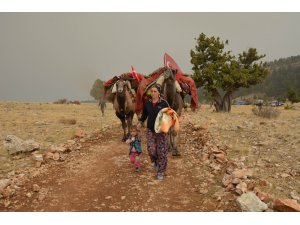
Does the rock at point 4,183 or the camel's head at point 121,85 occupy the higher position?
the camel's head at point 121,85

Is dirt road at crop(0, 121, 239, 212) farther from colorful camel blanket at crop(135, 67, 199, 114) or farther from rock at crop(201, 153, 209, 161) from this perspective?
colorful camel blanket at crop(135, 67, 199, 114)

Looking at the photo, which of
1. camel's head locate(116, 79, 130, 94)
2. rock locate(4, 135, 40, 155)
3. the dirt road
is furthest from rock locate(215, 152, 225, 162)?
rock locate(4, 135, 40, 155)

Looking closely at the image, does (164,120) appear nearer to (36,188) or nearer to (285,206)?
(285,206)

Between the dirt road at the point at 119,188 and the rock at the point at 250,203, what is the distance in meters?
0.20

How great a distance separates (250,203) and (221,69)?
2447cm

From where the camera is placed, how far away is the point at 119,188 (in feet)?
21.2

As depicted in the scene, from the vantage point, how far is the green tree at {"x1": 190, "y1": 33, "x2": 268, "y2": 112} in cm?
2786

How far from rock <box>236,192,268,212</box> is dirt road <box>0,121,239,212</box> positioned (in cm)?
20

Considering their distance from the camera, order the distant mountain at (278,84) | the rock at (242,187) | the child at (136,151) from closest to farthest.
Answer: the rock at (242,187) → the child at (136,151) → the distant mountain at (278,84)

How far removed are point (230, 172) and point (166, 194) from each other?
69.3 inches

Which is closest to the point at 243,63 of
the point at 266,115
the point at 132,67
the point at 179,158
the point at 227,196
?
the point at 266,115

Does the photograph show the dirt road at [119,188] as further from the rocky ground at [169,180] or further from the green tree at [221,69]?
the green tree at [221,69]

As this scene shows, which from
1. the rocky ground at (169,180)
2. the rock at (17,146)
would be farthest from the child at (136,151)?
the rock at (17,146)

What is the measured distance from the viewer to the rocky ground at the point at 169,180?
559 cm
